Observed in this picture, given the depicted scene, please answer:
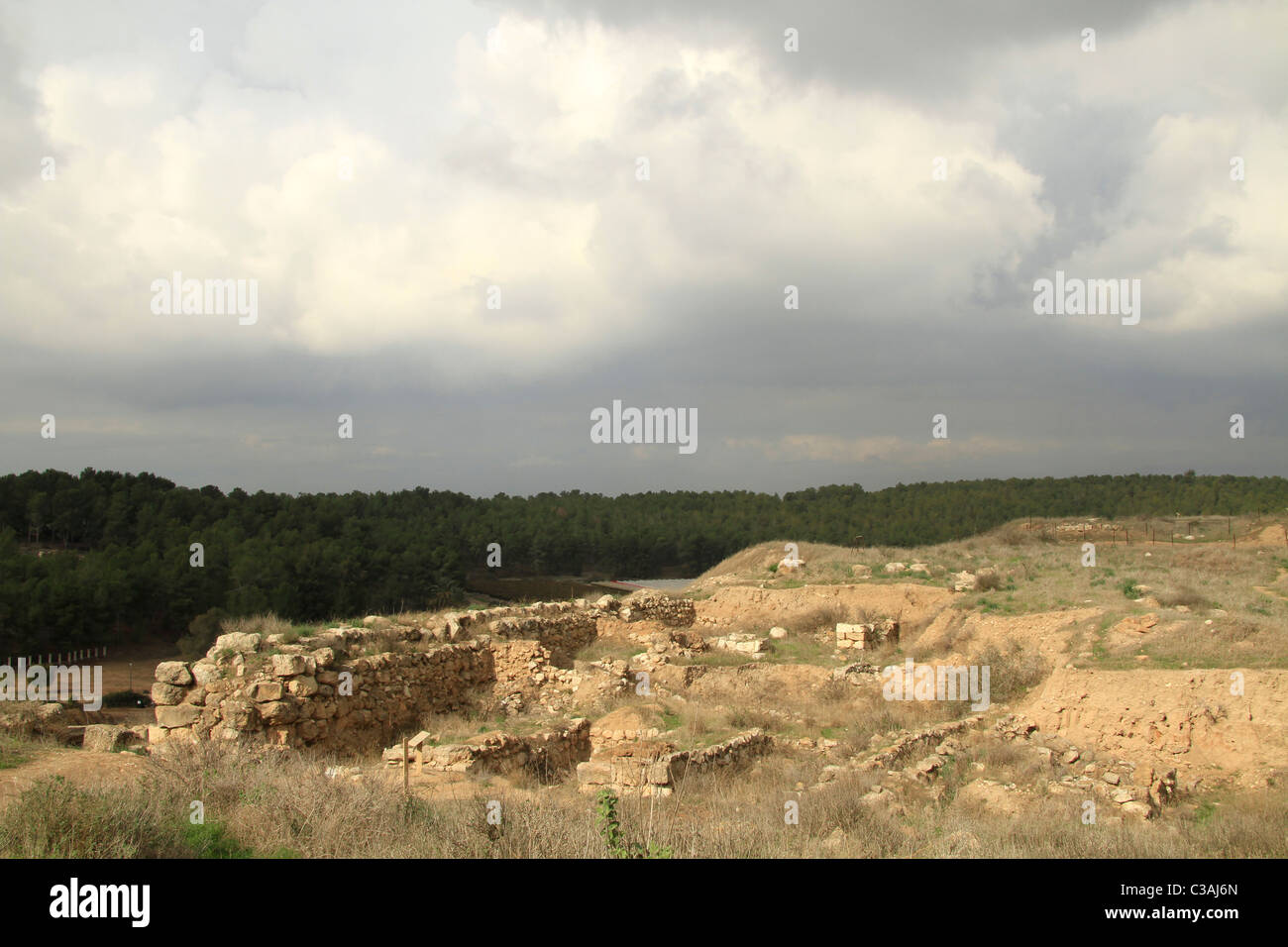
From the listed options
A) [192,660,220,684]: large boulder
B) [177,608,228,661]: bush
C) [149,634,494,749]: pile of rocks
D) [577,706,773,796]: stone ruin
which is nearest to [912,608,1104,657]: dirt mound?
[577,706,773,796]: stone ruin

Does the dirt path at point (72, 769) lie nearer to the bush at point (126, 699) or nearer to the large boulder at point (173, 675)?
the large boulder at point (173, 675)

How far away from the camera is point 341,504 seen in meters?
56.7

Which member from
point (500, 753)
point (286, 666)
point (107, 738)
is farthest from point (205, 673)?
point (500, 753)

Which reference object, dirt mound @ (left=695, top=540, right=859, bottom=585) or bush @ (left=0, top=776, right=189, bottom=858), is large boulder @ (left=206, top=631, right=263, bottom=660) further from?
dirt mound @ (left=695, top=540, right=859, bottom=585)

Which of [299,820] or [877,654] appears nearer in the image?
[299,820]

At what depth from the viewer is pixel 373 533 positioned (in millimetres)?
47812

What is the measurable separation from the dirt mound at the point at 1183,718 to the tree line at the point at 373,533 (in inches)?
731

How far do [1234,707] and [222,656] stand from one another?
13696 mm

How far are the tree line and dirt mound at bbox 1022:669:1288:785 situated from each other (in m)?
18.6

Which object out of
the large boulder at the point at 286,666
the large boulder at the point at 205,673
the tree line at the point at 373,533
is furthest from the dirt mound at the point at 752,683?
the tree line at the point at 373,533

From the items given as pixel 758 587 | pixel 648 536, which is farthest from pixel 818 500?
pixel 758 587
